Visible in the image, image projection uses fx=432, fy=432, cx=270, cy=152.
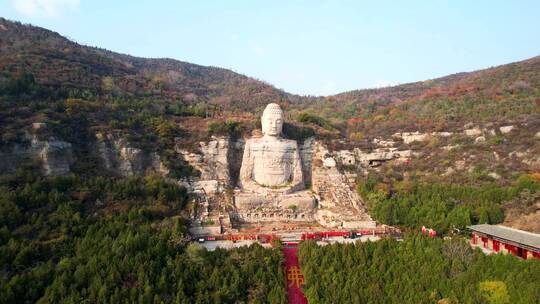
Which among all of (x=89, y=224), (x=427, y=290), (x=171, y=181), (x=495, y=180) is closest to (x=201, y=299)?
(x=89, y=224)

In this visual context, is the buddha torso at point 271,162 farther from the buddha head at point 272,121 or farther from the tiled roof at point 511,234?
the tiled roof at point 511,234

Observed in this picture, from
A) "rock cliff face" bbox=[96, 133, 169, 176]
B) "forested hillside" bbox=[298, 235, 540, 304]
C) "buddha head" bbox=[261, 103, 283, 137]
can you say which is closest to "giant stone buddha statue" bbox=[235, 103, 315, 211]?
"buddha head" bbox=[261, 103, 283, 137]

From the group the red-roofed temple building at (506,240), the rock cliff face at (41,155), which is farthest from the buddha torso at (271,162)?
the red-roofed temple building at (506,240)

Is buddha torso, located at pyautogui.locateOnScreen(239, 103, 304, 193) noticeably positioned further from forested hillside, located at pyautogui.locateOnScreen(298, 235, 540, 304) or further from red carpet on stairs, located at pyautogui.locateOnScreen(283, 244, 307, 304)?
forested hillside, located at pyautogui.locateOnScreen(298, 235, 540, 304)

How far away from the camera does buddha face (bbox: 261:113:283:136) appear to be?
26.2m

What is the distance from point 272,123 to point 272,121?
122 millimetres

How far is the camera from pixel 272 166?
2606cm

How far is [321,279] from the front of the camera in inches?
639

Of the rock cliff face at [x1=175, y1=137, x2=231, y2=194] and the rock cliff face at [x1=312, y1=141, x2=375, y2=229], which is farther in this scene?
the rock cliff face at [x1=175, y1=137, x2=231, y2=194]

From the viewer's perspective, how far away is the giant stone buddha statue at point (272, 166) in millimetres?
25498

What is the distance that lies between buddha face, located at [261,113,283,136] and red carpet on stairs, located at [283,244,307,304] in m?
8.68

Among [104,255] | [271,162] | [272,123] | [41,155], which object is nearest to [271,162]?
[271,162]

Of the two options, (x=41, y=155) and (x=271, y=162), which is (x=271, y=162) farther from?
(x=41, y=155)

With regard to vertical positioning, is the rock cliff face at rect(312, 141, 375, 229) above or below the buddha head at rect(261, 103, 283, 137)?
below
